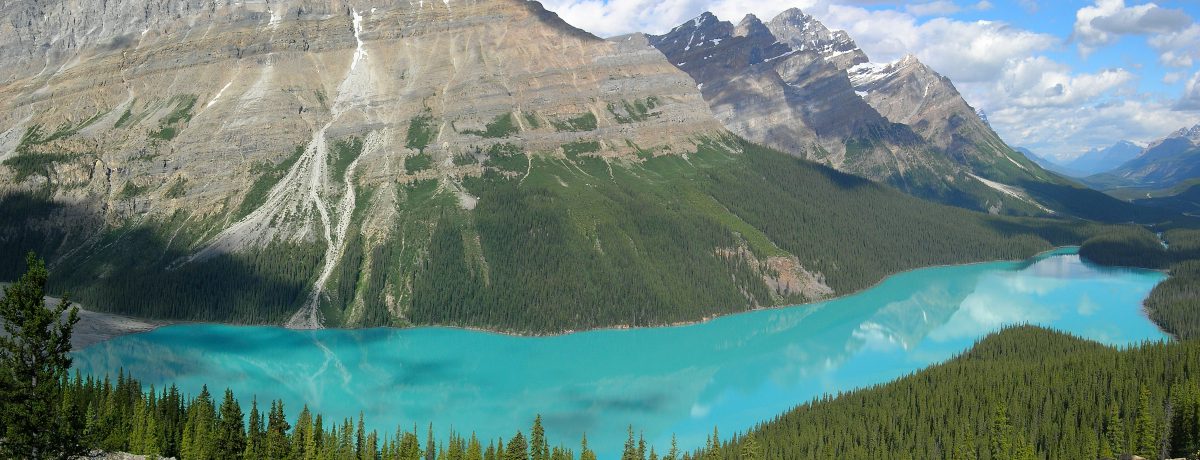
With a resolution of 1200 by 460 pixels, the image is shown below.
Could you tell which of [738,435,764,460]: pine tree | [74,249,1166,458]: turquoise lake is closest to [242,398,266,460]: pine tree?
[74,249,1166,458]: turquoise lake

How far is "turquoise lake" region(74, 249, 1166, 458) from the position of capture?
288ft

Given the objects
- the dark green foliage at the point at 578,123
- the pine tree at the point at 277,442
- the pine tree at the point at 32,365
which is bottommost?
the pine tree at the point at 277,442

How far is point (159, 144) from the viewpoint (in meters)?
161

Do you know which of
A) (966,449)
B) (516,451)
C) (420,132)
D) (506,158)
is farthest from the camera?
(420,132)

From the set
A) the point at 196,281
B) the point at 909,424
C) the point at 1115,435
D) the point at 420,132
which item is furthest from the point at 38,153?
the point at 1115,435

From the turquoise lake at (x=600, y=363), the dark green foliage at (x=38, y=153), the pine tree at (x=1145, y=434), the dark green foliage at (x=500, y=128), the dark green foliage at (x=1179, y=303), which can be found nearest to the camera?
the pine tree at (x=1145, y=434)

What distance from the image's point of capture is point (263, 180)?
157 meters

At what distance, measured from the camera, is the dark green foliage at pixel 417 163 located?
15925cm

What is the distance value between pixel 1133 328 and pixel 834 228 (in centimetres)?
6070

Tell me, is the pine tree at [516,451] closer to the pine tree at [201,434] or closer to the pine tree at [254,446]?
the pine tree at [254,446]

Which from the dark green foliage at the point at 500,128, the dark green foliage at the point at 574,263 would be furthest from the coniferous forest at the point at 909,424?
the dark green foliage at the point at 500,128

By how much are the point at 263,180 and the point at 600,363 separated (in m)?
79.4

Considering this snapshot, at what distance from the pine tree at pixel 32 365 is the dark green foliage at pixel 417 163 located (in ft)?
404

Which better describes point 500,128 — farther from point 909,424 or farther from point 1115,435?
point 1115,435
